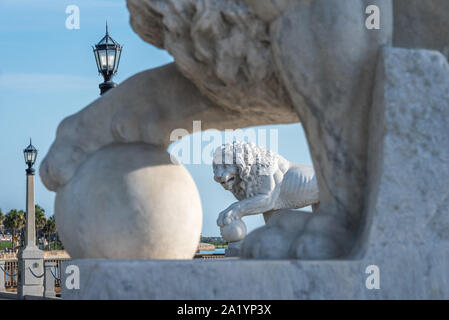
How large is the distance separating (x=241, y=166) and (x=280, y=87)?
3.86 meters

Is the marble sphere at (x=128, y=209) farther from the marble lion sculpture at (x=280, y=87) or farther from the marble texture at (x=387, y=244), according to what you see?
the marble texture at (x=387, y=244)

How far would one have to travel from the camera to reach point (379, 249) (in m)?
1.83

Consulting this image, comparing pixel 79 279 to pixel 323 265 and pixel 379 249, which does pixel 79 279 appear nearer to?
pixel 323 265

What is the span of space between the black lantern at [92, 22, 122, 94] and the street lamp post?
297 inches

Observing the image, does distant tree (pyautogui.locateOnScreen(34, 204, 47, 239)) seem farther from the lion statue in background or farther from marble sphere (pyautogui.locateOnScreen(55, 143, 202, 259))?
marble sphere (pyautogui.locateOnScreen(55, 143, 202, 259))

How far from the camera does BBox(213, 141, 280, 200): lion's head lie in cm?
594

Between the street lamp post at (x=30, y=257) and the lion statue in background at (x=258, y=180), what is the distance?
8.64m

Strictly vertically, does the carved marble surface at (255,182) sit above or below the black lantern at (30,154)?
below

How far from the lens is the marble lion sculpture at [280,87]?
1.97 meters

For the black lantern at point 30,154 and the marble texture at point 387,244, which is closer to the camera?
the marble texture at point 387,244

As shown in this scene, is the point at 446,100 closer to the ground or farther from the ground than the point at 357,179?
farther from the ground

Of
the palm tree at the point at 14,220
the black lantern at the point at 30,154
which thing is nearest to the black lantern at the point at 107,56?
the black lantern at the point at 30,154
